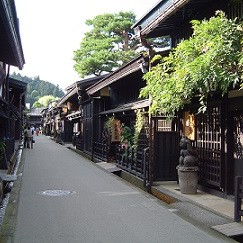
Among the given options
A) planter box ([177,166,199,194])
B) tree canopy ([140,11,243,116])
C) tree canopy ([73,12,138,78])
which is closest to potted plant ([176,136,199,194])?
Answer: planter box ([177,166,199,194])

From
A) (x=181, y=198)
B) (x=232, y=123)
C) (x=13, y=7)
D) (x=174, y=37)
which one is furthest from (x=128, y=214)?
(x=174, y=37)

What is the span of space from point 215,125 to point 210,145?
67 centimetres

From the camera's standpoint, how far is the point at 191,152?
34.6ft

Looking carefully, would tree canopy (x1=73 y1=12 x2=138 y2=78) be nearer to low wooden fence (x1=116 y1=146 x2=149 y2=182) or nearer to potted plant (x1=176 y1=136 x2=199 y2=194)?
low wooden fence (x1=116 y1=146 x2=149 y2=182)

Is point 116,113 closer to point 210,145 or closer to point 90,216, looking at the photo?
point 210,145

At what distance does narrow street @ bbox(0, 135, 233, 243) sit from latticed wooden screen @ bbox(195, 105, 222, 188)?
175cm

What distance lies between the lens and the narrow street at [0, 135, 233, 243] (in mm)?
6691

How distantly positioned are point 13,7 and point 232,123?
6.29 meters

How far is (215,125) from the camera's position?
10.2 metres

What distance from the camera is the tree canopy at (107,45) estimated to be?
39.2 metres

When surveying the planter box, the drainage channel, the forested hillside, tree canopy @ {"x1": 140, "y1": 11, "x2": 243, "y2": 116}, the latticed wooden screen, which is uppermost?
the forested hillside

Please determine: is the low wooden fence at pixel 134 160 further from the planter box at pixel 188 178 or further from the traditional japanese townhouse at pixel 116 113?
the planter box at pixel 188 178

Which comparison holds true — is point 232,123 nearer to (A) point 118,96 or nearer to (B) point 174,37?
(B) point 174,37

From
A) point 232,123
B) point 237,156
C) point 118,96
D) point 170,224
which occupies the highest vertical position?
point 118,96
